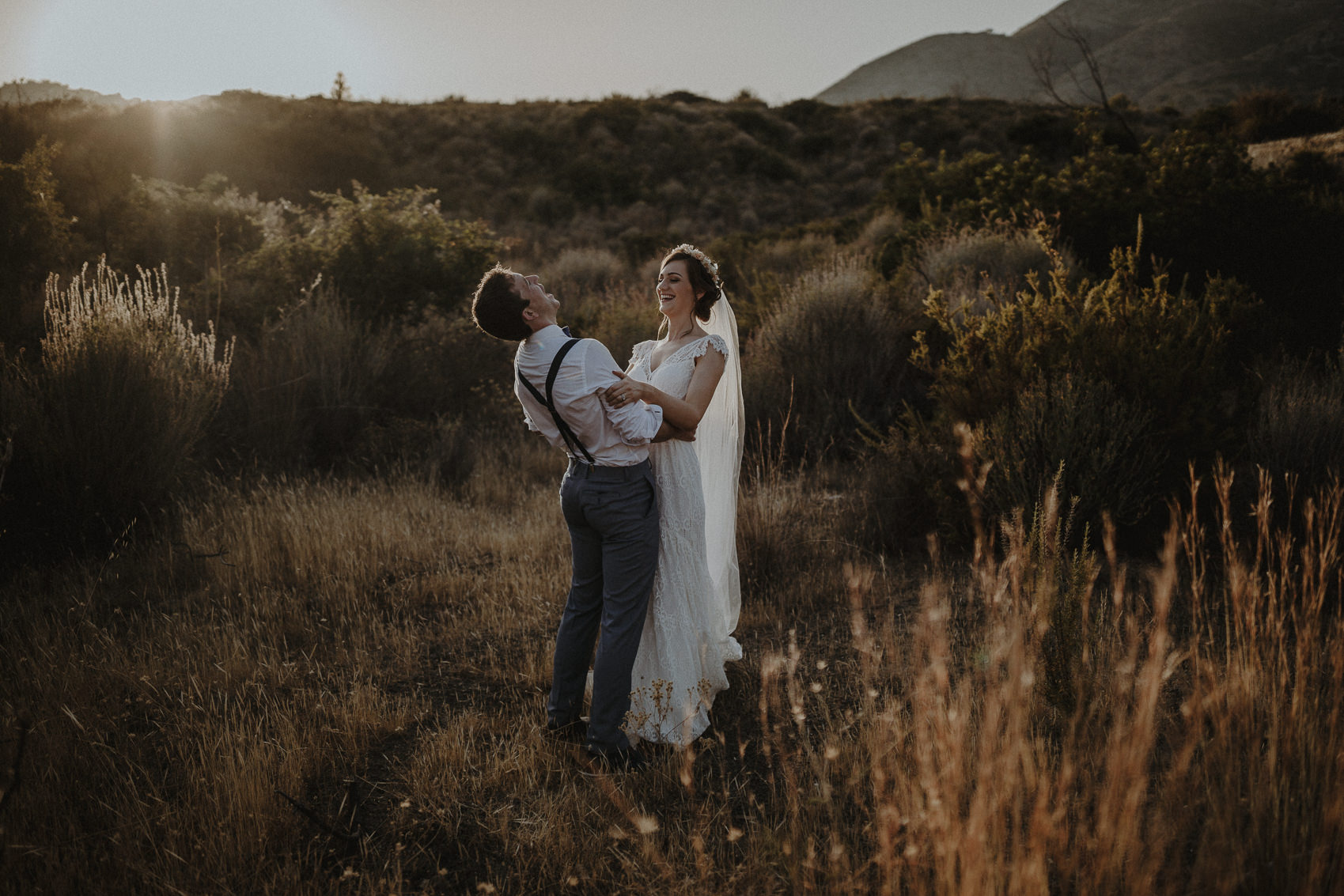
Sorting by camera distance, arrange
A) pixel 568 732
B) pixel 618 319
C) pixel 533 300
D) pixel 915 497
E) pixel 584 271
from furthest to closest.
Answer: pixel 584 271 → pixel 618 319 → pixel 915 497 → pixel 568 732 → pixel 533 300

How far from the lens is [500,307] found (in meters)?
2.63

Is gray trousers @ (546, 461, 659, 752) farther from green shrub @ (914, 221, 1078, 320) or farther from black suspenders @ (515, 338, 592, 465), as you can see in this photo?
green shrub @ (914, 221, 1078, 320)

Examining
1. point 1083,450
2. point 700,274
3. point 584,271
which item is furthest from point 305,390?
point 584,271

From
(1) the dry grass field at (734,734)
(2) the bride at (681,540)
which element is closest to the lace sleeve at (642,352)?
(2) the bride at (681,540)

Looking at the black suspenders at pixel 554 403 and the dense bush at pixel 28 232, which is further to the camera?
the dense bush at pixel 28 232

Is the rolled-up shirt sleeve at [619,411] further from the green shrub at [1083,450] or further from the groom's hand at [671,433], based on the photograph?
the green shrub at [1083,450]

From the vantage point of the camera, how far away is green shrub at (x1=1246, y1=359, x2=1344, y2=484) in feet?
15.0

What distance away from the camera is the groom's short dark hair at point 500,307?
2.63 m

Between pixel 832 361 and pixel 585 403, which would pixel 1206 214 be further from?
pixel 585 403

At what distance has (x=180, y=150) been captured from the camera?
23469 mm

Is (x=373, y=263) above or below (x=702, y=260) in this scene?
above

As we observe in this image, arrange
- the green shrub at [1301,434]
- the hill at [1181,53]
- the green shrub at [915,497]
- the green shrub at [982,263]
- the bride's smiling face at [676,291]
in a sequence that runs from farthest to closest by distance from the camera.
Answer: the hill at [1181,53] → the green shrub at [982,263] → the green shrub at [915,497] → the green shrub at [1301,434] → the bride's smiling face at [676,291]

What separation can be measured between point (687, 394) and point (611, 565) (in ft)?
2.83

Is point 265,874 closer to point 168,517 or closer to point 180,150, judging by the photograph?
point 168,517
